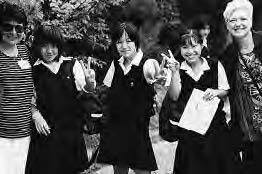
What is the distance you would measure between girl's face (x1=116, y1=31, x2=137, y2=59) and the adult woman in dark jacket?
0.77m

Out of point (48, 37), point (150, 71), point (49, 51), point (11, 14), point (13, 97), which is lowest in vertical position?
point (13, 97)

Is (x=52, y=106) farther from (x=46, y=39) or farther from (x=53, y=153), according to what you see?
(x=46, y=39)

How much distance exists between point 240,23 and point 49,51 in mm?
1478

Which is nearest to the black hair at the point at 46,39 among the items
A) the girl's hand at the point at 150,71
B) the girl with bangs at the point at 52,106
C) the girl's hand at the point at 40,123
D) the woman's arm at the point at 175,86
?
the girl with bangs at the point at 52,106

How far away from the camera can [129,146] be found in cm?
412

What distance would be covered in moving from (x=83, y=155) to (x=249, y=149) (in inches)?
52.3

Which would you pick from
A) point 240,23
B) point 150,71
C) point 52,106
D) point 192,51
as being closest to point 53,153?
point 52,106

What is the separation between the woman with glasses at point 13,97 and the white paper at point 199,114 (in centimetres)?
122

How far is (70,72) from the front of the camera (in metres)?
3.98

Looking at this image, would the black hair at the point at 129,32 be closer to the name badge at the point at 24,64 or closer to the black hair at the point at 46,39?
the black hair at the point at 46,39

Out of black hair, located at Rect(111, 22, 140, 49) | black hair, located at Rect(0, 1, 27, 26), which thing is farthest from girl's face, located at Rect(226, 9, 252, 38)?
black hair, located at Rect(0, 1, 27, 26)

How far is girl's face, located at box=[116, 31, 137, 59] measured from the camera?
4051mm

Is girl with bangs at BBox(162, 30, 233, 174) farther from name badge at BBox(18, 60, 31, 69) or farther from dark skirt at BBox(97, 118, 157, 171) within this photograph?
name badge at BBox(18, 60, 31, 69)

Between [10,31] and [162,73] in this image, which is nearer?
[10,31]
